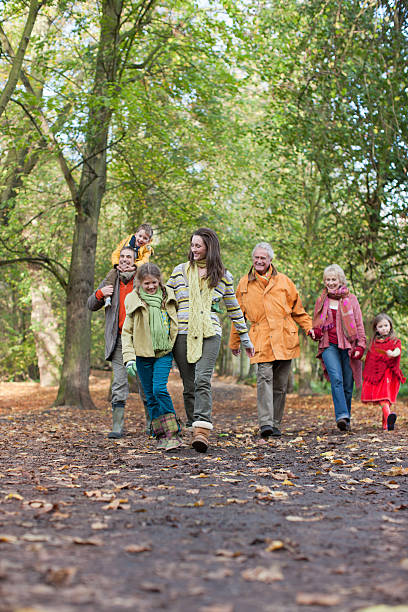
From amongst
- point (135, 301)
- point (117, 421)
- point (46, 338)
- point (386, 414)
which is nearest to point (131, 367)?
point (135, 301)

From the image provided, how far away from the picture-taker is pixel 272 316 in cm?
816

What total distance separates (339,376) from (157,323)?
2.92 m

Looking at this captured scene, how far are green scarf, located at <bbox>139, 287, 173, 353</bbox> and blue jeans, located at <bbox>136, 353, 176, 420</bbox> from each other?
16cm

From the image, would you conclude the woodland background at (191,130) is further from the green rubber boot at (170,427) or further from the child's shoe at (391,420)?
the green rubber boot at (170,427)

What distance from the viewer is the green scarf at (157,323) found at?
6.67 m

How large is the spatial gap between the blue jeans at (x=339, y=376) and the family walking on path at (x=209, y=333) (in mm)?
13

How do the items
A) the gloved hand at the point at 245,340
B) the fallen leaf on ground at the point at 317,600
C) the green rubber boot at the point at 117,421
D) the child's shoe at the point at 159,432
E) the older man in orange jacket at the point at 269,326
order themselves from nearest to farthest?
the fallen leaf on ground at the point at 317,600 < the child's shoe at the point at 159,432 < the gloved hand at the point at 245,340 < the older man in orange jacket at the point at 269,326 < the green rubber boot at the point at 117,421

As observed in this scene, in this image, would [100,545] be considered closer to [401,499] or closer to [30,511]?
[30,511]

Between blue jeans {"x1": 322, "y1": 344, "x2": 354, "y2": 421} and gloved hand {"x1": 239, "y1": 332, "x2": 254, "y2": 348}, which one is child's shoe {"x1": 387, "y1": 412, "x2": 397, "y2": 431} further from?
gloved hand {"x1": 239, "y1": 332, "x2": 254, "y2": 348}

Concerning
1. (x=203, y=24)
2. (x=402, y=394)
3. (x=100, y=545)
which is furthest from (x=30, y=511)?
(x=402, y=394)

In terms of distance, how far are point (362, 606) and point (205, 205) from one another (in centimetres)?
1640

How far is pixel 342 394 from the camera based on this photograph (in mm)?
8320


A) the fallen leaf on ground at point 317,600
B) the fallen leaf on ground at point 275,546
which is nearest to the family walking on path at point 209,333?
the fallen leaf on ground at point 275,546

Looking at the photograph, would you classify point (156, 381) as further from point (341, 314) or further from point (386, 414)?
point (386, 414)
